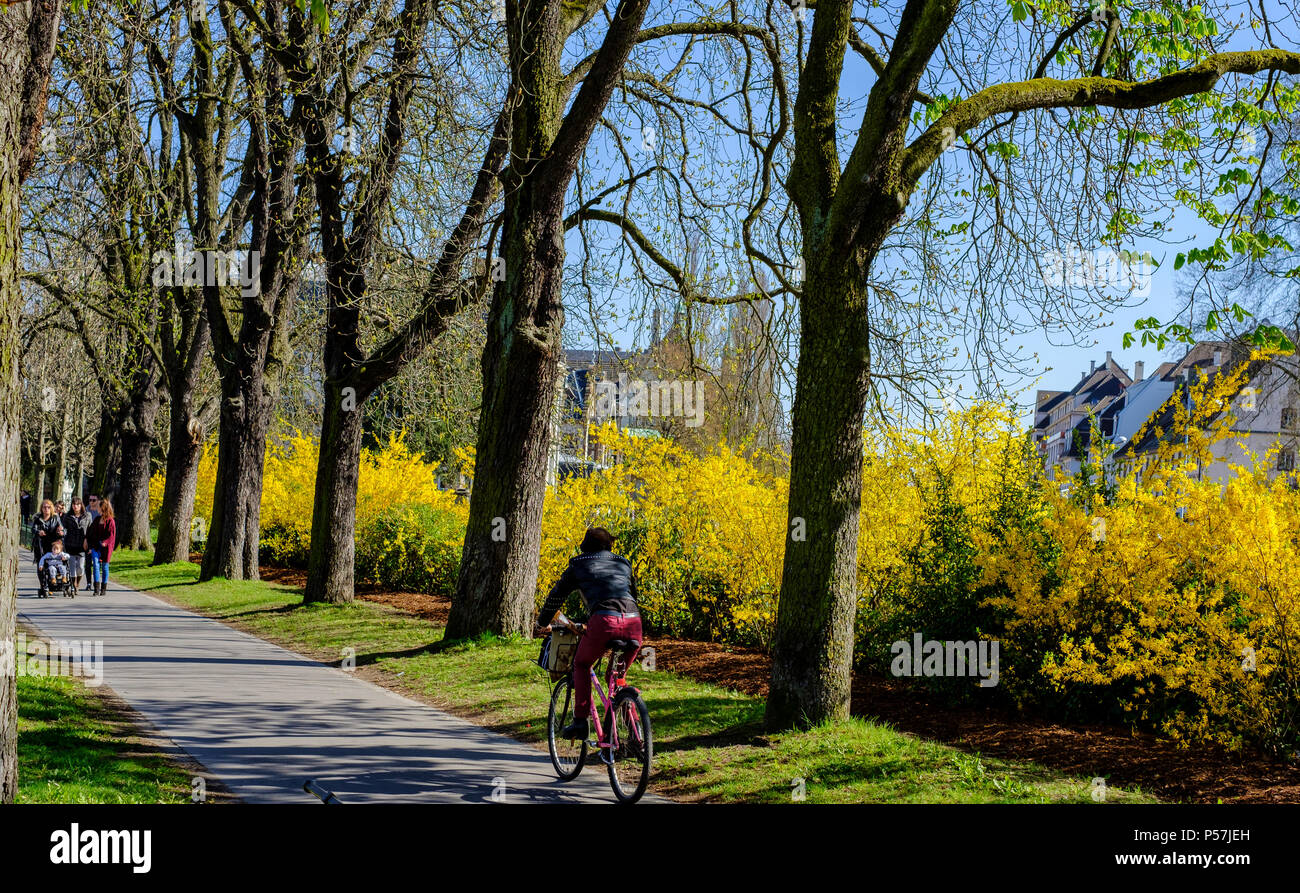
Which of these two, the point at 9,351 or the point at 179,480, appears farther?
the point at 179,480

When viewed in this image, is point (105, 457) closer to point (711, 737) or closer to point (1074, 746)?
point (711, 737)

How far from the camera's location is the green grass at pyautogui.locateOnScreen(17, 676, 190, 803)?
253 inches

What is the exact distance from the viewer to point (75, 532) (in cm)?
2072

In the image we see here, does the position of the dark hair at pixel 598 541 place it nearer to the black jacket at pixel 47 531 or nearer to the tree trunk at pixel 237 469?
the tree trunk at pixel 237 469


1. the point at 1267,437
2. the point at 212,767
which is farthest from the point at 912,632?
the point at 1267,437

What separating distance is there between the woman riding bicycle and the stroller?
1626 centimetres

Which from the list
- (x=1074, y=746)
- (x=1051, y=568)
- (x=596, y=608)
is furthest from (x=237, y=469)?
(x=1074, y=746)

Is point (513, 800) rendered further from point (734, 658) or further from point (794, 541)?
point (734, 658)

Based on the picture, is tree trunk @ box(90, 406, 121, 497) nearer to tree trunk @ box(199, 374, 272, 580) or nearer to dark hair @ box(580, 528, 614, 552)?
tree trunk @ box(199, 374, 272, 580)

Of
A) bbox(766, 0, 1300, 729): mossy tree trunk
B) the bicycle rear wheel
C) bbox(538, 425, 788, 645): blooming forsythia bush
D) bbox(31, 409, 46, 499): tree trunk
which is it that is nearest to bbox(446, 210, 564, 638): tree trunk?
bbox(538, 425, 788, 645): blooming forsythia bush

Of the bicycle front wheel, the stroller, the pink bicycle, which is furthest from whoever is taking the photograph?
the stroller

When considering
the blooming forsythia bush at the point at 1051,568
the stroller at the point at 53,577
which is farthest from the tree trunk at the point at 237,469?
the blooming forsythia bush at the point at 1051,568

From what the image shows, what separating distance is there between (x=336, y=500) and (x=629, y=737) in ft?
37.6

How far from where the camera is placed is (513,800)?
267 inches
